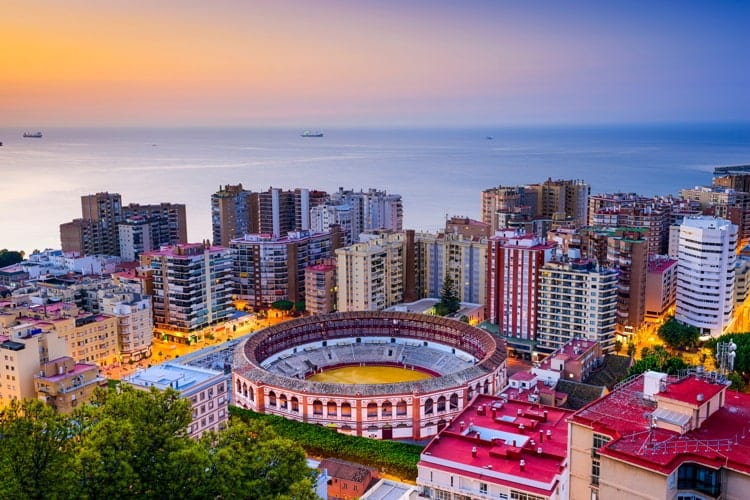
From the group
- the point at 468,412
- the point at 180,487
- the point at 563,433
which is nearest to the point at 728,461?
the point at 180,487

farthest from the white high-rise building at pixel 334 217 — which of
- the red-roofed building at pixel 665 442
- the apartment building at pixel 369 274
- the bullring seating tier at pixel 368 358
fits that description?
the red-roofed building at pixel 665 442

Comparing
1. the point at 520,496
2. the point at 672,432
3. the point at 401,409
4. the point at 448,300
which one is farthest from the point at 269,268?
the point at 672,432

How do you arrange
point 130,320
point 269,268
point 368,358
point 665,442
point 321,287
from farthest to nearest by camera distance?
point 269,268 → point 321,287 → point 368,358 → point 130,320 → point 665,442

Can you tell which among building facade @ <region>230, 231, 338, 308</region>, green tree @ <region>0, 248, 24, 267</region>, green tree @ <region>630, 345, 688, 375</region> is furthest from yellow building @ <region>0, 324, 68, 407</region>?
green tree @ <region>0, 248, 24, 267</region>

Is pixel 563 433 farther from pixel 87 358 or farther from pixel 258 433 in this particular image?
pixel 87 358

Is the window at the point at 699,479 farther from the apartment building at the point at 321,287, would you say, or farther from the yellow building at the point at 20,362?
the apartment building at the point at 321,287

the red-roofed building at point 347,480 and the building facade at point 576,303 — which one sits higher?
the building facade at point 576,303

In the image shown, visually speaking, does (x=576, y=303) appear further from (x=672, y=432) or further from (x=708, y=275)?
(x=672, y=432)
